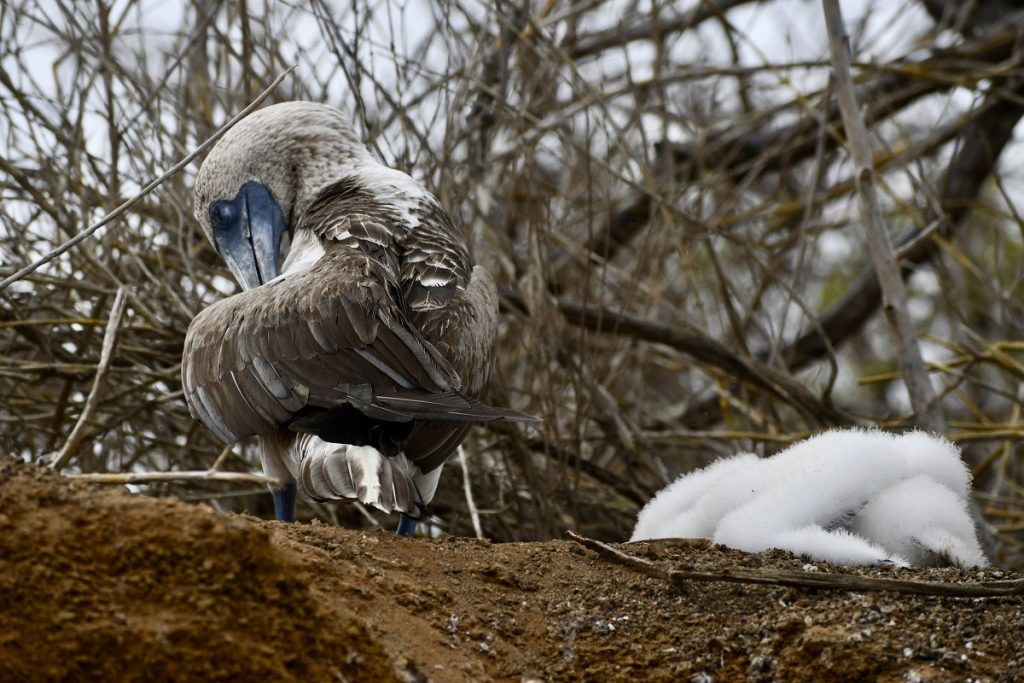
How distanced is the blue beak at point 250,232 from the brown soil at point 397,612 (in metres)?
1.88

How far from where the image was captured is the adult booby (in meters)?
3.79

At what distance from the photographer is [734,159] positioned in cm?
855

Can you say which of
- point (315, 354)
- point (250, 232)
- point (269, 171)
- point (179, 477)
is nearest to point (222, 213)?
point (250, 232)

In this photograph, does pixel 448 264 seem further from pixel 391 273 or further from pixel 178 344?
pixel 178 344

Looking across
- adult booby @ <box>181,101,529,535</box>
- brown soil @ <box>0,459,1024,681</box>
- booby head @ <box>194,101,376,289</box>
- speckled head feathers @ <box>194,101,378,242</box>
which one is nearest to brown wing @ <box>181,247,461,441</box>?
adult booby @ <box>181,101,529,535</box>

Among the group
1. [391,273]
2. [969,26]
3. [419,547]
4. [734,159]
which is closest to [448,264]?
[391,273]

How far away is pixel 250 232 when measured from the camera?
5.25 metres

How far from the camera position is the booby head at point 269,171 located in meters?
5.29

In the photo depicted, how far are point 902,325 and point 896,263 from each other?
9.9 inches

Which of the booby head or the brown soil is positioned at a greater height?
the booby head

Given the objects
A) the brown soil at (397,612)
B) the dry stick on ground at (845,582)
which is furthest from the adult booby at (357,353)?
the dry stick on ground at (845,582)

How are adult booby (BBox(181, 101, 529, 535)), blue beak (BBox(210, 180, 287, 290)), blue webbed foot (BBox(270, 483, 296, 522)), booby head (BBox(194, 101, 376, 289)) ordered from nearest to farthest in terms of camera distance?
adult booby (BBox(181, 101, 529, 535)), blue webbed foot (BBox(270, 483, 296, 522)), blue beak (BBox(210, 180, 287, 290)), booby head (BBox(194, 101, 376, 289))

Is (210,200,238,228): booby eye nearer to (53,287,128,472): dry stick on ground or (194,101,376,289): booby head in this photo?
(194,101,376,289): booby head

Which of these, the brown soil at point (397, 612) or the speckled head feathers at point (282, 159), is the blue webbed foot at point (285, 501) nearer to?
the brown soil at point (397, 612)
